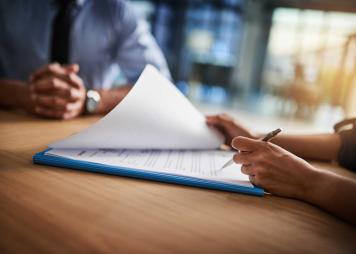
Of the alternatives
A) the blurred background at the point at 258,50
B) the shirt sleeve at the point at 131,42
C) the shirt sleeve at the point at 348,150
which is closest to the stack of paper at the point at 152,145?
the shirt sleeve at the point at 348,150

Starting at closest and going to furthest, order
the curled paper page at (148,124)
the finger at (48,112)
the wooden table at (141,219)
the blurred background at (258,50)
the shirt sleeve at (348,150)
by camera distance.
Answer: the wooden table at (141,219), the curled paper page at (148,124), the shirt sleeve at (348,150), the finger at (48,112), the blurred background at (258,50)

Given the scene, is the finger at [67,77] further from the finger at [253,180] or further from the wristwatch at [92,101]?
the finger at [253,180]

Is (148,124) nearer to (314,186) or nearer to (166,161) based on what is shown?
(166,161)

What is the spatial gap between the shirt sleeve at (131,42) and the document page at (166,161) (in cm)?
72

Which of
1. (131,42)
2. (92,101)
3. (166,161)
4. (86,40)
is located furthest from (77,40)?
(166,161)

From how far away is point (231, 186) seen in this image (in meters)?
0.45

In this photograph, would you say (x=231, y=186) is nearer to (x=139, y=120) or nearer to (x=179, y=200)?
(x=179, y=200)

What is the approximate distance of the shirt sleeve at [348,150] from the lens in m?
0.68

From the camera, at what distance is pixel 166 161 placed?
52cm

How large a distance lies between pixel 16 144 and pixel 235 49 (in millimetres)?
9604

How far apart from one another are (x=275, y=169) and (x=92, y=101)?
23.3 inches

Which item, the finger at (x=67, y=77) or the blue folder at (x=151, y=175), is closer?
the blue folder at (x=151, y=175)

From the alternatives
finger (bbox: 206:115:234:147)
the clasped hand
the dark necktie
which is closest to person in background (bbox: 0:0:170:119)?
the dark necktie

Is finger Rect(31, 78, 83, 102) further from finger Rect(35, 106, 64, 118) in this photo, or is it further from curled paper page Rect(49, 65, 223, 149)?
curled paper page Rect(49, 65, 223, 149)
